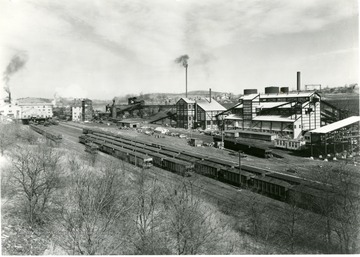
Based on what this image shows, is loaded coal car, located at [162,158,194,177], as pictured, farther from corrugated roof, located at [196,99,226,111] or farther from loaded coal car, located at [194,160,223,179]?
corrugated roof, located at [196,99,226,111]

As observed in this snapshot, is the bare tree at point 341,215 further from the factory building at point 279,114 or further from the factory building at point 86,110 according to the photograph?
the factory building at point 86,110

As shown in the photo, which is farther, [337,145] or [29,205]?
[337,145]

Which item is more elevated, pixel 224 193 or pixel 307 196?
pixel 307 196

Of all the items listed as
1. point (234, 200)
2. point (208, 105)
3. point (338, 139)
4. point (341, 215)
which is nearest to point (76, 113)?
point (208, 105)

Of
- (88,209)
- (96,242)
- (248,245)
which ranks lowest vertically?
(248,245)

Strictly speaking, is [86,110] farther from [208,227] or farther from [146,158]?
[208,227]

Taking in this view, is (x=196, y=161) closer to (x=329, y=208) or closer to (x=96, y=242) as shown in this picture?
(x=329, y=208)

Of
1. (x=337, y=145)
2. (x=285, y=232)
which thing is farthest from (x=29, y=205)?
(x=337, y=145)
